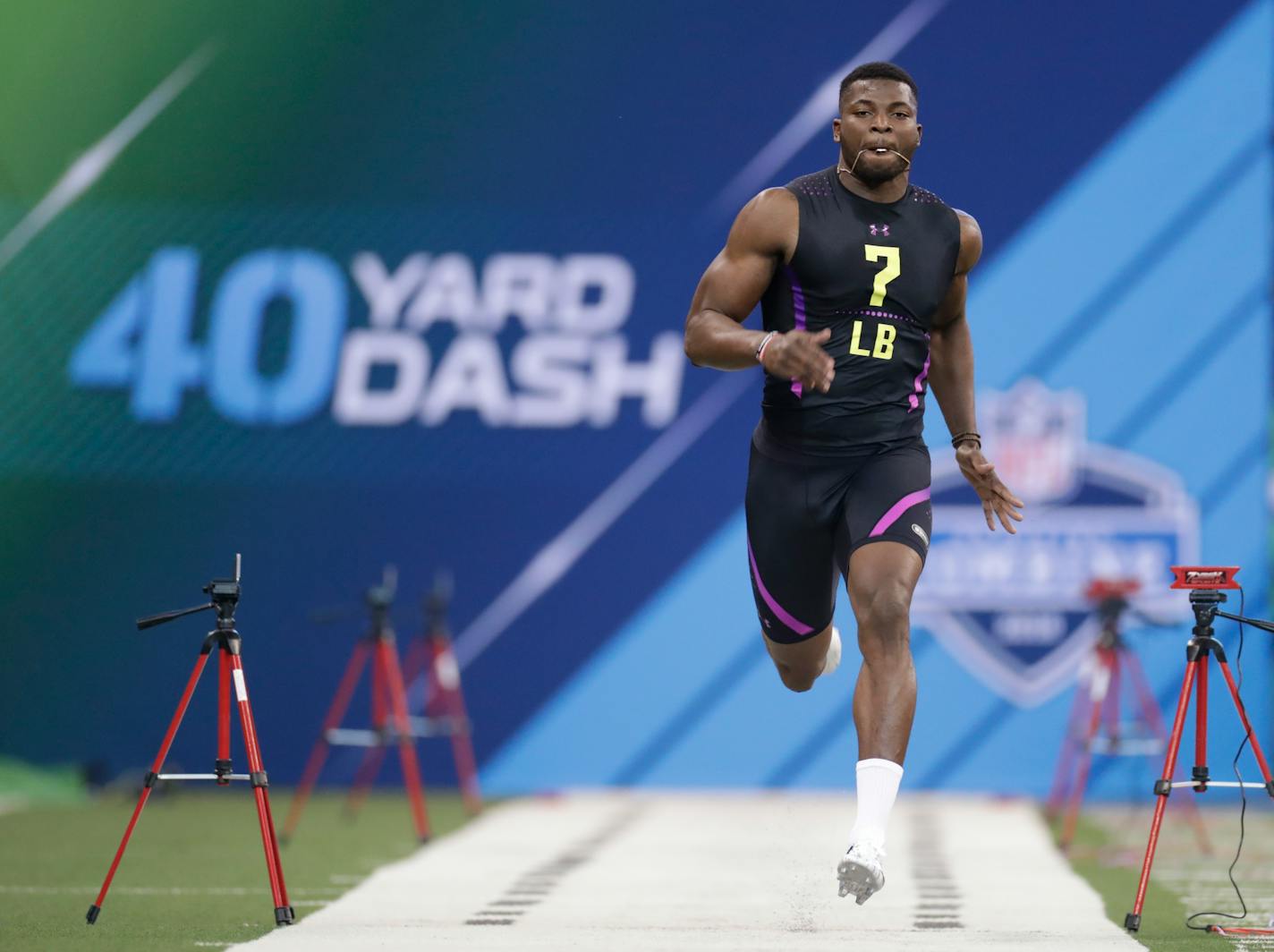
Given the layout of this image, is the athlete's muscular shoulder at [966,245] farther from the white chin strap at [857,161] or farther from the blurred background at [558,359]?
the blurred background at [558,359]

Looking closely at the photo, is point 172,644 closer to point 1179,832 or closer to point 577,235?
point 577,235

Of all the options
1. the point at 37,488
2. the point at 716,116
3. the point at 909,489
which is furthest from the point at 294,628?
the point at 909,489

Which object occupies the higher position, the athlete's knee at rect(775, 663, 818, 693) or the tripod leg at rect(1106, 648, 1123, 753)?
the athlete's knee at rect(775, 663, 818, 693)

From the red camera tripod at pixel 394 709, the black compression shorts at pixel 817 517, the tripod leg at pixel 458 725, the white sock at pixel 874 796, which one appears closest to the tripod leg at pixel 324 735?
the red camera tripod at pixel 394 709

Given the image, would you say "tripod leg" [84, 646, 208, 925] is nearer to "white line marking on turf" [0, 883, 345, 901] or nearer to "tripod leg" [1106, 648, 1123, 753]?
"white line marking on turf" [0, 883, 345, 901]

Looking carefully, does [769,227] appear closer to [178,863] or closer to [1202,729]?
[1202,729]

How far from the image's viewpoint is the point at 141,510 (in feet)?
33.2

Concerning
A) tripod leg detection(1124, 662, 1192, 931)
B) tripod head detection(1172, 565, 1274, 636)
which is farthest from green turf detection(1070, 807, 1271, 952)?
tripod head detection(1172, 565, 1274, 636)

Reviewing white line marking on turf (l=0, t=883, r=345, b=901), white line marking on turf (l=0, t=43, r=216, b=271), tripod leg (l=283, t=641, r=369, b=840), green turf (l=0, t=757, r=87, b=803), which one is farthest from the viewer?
white line marking on turf (l=0, t=43, r=216, b=271)

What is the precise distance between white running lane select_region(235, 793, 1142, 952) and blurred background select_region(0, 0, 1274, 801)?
3.54 ft

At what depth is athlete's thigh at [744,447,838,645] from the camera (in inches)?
188

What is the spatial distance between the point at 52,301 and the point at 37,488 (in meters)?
1.05

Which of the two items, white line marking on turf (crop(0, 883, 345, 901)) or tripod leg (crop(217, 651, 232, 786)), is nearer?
tripod leg (crop(217, 651, 232, 786))

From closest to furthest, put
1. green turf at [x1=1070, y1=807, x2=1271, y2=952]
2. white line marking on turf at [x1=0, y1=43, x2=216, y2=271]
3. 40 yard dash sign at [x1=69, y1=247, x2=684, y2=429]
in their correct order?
green turf at [x1=1070, y1=807, x2=1271, y2=952]
40 yard dash sign at [x1=69, y1=247, x2=684, y2=429]
white line marking on turf at [x1=0, y1=43, x2=216, y2=271]
